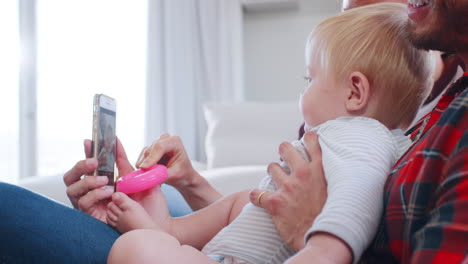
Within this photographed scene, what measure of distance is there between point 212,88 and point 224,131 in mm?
1076

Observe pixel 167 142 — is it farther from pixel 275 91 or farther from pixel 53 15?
pixel 275 91

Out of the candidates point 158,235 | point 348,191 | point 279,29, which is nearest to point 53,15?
point 279,29

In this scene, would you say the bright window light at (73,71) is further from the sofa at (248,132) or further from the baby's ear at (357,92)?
the baby's ear at (357,92)

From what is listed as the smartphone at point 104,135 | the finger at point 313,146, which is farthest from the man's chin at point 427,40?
the smartphone at point 104,135

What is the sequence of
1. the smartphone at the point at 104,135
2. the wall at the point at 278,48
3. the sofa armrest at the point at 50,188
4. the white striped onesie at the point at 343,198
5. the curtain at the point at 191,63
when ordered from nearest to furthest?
the white striped onesie at the point at 343,198 < the smartphone at the point at 104,135 < the sofa armrest at the point at 50,188 < the curtain at the point at 191,63 < the wall at the point at 278,48

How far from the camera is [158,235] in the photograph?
0.72 meters

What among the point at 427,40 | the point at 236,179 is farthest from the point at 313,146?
the point at 236,179

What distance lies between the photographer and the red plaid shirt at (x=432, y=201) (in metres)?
0.45

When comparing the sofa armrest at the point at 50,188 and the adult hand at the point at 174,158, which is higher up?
the adult hand at the point at 174,158

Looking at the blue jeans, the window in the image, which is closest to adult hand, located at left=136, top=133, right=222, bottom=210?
the blue jeans

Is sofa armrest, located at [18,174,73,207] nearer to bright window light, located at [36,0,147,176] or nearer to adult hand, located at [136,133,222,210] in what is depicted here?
adult hand, located at [136,133,222,210]

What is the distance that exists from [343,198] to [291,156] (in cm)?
20

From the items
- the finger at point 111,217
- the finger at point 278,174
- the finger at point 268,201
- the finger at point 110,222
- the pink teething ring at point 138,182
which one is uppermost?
the finger at point 278,174

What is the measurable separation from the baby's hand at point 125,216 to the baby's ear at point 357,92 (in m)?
0.43
